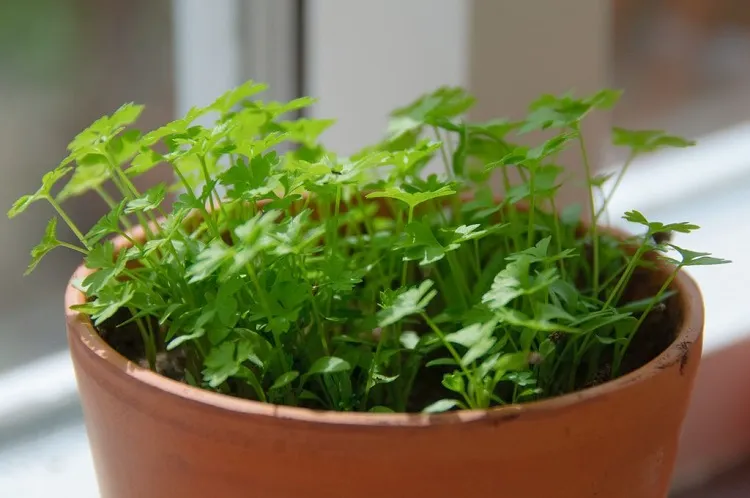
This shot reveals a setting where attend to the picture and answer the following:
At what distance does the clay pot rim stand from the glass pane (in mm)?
552

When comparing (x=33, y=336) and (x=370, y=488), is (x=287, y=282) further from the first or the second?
(x=33, y=336)

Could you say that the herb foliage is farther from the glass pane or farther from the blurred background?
the glass pane

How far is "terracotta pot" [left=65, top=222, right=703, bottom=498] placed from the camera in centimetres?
49

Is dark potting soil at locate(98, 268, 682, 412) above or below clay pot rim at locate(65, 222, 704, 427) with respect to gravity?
below

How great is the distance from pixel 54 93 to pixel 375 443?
32.3 inches

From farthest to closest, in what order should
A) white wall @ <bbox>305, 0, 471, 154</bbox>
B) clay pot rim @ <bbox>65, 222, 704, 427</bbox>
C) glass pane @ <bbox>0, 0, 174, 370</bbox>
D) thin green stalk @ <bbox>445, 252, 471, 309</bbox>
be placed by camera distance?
1. glass pane @ <bbox>0, 0, 174, 370</bbox>
2. white wall @ <bbox>305, 0, 471, 154</bbox>
3. thin green stalk @ <bbox>445, 252, 471, 309</bbox>
4. clay pot rim @ <bbox>65, 222, 704, 427</bbox>

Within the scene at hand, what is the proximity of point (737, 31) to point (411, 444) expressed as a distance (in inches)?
64.8

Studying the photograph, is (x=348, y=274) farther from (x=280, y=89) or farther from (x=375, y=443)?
(x=280, y=89)

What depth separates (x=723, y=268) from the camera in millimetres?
1097

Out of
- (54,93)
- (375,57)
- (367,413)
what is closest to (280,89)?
(375,57)

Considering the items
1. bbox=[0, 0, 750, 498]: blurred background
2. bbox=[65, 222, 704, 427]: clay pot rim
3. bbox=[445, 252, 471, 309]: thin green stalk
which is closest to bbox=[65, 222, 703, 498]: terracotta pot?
bbox=[65, 222, 704, 427]: clay pot rim

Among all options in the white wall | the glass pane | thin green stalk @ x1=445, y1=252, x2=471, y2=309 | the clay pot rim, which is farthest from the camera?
the glass pane

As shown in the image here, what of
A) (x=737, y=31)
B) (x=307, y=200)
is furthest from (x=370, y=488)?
(x=737, y=31)

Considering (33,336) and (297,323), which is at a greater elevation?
(297,323)
